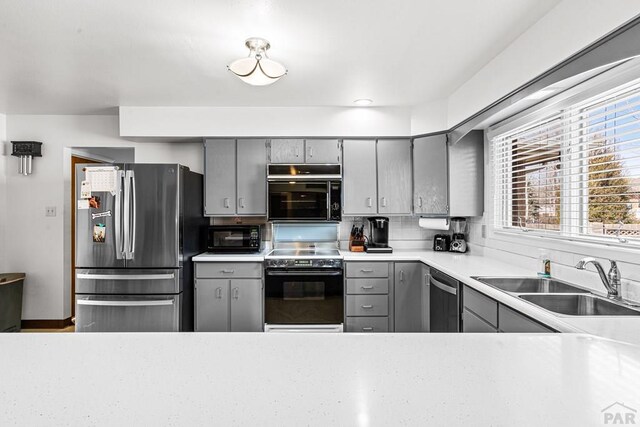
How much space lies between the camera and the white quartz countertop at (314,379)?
627mm

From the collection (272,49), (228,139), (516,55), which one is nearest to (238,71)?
(272,49)

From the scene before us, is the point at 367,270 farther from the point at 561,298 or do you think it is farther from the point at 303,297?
the point at 561,298

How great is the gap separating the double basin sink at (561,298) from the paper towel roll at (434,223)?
120 cm

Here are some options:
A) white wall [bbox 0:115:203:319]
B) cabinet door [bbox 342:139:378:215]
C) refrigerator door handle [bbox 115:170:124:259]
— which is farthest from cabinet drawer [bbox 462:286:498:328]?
white wall [bbox 0:115:203:319]

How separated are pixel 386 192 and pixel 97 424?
3.07 metres

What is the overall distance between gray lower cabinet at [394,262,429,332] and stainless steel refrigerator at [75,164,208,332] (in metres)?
1.99

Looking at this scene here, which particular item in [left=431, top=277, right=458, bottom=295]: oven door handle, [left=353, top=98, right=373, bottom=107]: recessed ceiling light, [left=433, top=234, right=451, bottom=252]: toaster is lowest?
[left=431, top=277, right=458, bottom=295]: oven door handle

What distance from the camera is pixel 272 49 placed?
2.16 meters

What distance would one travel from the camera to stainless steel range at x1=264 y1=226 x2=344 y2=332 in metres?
3.07

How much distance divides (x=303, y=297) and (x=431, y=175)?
1.73 metres

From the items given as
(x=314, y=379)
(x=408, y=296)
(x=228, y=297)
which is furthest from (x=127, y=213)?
(x=314, y=379)

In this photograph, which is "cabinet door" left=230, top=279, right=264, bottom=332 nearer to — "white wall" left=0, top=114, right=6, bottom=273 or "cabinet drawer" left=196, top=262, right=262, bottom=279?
"cabinet drawer" left=196, top=262, right=262, bottom=279

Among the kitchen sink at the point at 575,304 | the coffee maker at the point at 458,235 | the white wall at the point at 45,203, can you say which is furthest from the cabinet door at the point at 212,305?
the kitchen sink at the point at 575,304

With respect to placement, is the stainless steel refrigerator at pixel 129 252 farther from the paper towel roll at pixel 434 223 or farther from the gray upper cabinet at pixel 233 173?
the paper towel roll at pixel 434 223
